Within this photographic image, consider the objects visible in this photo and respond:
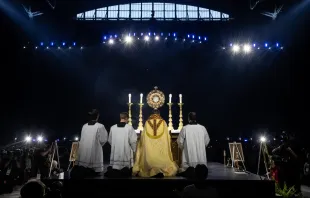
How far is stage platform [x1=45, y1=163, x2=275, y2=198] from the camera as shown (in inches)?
259

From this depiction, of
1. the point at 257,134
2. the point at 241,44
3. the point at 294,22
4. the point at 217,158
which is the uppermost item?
the point at 294,22

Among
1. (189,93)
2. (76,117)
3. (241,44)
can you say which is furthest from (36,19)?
(241,44)

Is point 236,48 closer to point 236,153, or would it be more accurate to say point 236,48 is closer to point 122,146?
point 236,153

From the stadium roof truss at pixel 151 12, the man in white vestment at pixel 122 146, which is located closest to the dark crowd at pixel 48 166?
the man in white vestment at pixel 122 146

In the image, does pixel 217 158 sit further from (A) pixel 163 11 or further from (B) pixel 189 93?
(A) pixel 163 11

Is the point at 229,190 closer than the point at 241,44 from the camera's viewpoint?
Yes

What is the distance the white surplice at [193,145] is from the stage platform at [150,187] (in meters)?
1.36

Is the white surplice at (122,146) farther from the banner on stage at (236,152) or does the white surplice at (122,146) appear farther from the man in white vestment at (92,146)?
the banner on stage at (236,152)

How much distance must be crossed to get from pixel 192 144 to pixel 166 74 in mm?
9607

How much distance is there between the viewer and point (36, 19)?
16.1 m

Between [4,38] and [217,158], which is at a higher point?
[4,38]

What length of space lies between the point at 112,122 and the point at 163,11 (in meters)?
6.97

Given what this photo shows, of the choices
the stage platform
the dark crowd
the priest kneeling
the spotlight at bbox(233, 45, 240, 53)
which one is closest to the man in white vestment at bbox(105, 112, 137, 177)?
the priest kneeling

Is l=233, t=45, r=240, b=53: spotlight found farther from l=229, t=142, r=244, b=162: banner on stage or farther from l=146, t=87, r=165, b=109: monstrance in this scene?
l=146, t=87, r=165, b=109: monstrance
